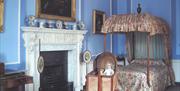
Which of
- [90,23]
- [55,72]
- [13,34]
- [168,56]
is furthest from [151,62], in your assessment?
[13,34]

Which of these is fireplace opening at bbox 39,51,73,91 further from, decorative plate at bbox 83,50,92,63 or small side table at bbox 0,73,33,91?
small side table at bbox 0,73,33,91

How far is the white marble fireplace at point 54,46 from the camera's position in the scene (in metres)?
4.87

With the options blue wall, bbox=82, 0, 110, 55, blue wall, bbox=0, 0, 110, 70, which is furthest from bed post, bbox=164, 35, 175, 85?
blue wall, bbox=0, 0, 110, 70

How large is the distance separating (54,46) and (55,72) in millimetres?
622

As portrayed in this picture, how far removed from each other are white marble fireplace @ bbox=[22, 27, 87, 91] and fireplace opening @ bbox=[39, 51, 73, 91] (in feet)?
0.41

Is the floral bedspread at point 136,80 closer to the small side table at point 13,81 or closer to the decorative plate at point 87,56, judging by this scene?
the decorative plate at point 87,56

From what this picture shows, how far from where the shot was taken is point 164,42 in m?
7.14

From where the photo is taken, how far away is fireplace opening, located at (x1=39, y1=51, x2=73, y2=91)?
18.1ft

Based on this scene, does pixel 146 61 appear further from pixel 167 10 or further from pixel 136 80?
pixel 136 80

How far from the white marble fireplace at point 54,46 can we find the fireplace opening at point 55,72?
0.41ft

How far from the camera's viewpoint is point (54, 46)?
565 cm

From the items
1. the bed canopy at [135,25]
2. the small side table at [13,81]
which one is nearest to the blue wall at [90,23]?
the bed canopy at [135,25]

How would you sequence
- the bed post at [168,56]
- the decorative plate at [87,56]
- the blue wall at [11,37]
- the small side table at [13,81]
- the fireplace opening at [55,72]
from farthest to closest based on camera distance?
the bed post at [168,56] → the decorative plate at [87,56] → the fireplace opening at [55,72] → the blue wall at [11,37] → the small side table at [13,81]

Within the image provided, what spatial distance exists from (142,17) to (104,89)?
8.85 ft
